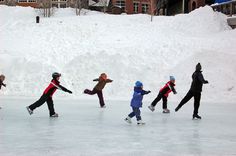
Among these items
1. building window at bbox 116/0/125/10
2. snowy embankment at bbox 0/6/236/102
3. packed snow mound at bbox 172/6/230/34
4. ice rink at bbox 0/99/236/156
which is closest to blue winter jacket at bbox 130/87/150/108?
ice rink at bbox 0/99/236/156

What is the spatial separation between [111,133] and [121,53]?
1531cm

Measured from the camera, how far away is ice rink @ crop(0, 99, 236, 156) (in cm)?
777

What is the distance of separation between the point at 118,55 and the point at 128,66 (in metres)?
1.23

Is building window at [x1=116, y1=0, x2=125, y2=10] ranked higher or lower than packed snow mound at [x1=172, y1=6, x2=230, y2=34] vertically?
higher

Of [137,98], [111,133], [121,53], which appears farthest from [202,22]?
[111,133]

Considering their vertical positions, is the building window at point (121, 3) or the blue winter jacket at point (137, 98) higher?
the building window at point (121, 3)

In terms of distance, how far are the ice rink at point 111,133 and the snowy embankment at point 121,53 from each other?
6.28 metres

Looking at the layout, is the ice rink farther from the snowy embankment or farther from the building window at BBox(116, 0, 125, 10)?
the building window at BBox(116, 0, 125, 10)

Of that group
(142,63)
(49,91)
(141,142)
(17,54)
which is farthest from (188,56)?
(141,142)

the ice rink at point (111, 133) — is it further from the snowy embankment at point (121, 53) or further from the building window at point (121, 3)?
the building window at point (121, 3)

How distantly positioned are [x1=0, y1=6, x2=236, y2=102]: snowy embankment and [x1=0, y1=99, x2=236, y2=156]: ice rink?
247 inches

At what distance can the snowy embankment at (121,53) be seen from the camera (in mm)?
21547

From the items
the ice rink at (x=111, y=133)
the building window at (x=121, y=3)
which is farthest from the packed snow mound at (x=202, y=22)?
the building window at (x=121, y=3)

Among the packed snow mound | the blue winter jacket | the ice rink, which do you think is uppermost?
the packed snow mound
